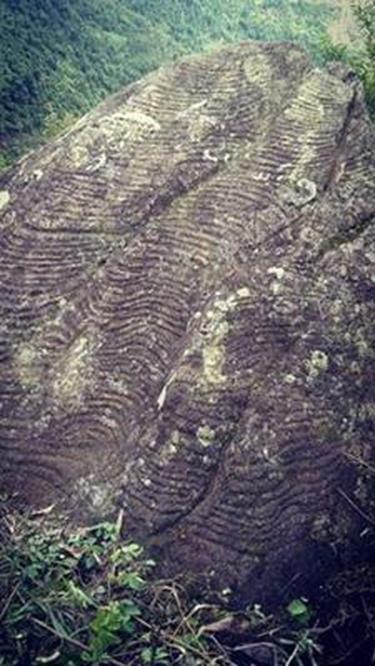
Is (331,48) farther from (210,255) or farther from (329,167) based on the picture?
(210,255)

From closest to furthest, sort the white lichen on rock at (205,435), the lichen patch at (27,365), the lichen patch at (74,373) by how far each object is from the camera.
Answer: the white lichen on rock at (205,435)
the lichen patch at (74,373)
the lichen patch at (27,365)

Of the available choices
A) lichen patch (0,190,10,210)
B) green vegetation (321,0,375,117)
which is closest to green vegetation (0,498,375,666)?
lichen patch (0,190,10,210)

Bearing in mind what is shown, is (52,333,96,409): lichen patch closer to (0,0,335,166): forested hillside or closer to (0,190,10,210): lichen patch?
(0,190,10,210): lichen patch

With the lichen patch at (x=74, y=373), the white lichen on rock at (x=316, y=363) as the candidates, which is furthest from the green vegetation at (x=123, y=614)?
the white lichen on rock at (x=316, y=363)

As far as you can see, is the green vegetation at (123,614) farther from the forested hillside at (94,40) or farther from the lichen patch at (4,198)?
the forested hillside at (94,40)

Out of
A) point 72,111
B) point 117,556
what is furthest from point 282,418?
point 72,111

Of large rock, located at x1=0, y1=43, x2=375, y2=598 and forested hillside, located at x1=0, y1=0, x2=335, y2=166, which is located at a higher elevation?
large rock, located at x1=0, y1=43, x2=375, y2=598

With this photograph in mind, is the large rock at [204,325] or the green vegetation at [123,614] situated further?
the large rock at [204,325]

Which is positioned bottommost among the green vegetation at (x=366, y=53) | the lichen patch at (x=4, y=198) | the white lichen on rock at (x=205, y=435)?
the green vegetation at (x=366, y=53)
